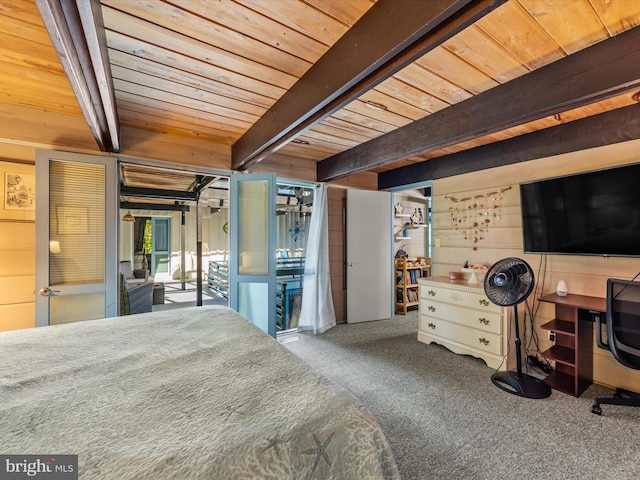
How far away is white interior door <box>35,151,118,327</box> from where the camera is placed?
225cm

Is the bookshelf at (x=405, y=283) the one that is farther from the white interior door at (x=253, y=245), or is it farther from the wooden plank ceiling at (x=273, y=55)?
the wooden plank ceiling at (x=273, y=55)

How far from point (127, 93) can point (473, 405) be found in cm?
354

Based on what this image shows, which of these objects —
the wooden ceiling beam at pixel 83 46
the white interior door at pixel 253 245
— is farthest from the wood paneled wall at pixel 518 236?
the wooden ceiling beam at pixel 83 46

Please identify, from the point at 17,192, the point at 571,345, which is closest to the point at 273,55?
the point at 17,192

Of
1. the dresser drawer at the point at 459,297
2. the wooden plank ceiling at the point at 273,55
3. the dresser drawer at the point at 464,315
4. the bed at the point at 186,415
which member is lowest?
the dresser drawer at the point at 464,315

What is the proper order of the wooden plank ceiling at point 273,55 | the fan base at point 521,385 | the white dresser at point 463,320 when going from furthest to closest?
the white dresser at point 463,320 < the fan base at point 521,385 < the wooden plank ceiling at point 273,55

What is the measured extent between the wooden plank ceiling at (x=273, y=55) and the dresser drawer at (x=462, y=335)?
1.95 m

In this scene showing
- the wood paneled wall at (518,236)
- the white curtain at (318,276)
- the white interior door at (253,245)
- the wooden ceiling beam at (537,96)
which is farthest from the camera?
the white curtain at (318,276)

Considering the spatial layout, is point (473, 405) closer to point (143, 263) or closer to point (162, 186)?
point (162, 186)

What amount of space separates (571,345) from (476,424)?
4.61ft

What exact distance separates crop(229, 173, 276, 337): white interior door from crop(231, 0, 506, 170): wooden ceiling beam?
1172mm

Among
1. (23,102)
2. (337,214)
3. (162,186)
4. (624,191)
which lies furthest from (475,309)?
(162,186)

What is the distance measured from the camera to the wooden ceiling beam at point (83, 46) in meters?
0.95

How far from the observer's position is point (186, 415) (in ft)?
2.76
